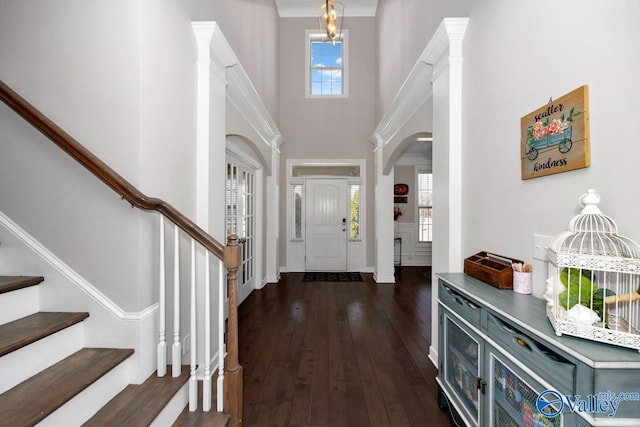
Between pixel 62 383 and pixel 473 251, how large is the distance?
97.3 inches

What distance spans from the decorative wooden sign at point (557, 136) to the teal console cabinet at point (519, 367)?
2.15ft

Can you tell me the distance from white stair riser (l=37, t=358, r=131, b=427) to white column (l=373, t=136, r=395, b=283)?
426 centimetres

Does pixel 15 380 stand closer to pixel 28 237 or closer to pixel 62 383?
pixel 62 383

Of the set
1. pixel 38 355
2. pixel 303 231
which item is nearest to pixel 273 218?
pixel 303 231

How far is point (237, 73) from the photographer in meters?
2.82

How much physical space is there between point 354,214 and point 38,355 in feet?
16.9

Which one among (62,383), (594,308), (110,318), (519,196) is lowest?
(62,383)

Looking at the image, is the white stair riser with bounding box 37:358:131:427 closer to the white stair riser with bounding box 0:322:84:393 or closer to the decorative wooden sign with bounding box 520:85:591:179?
the white stair riser with bounding box 0:322:84:393

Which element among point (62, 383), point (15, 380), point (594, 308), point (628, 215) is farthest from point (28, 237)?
point (628, 215)

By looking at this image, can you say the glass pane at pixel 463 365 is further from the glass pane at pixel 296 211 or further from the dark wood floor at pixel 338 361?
the glass pane at pixel 296 211

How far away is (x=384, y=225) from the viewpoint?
17.4 feet

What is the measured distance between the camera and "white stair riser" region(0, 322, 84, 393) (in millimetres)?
1274

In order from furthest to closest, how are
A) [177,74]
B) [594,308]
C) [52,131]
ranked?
[177,74] < [52,131] < [594,308]

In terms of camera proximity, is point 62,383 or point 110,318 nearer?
point 62,383
